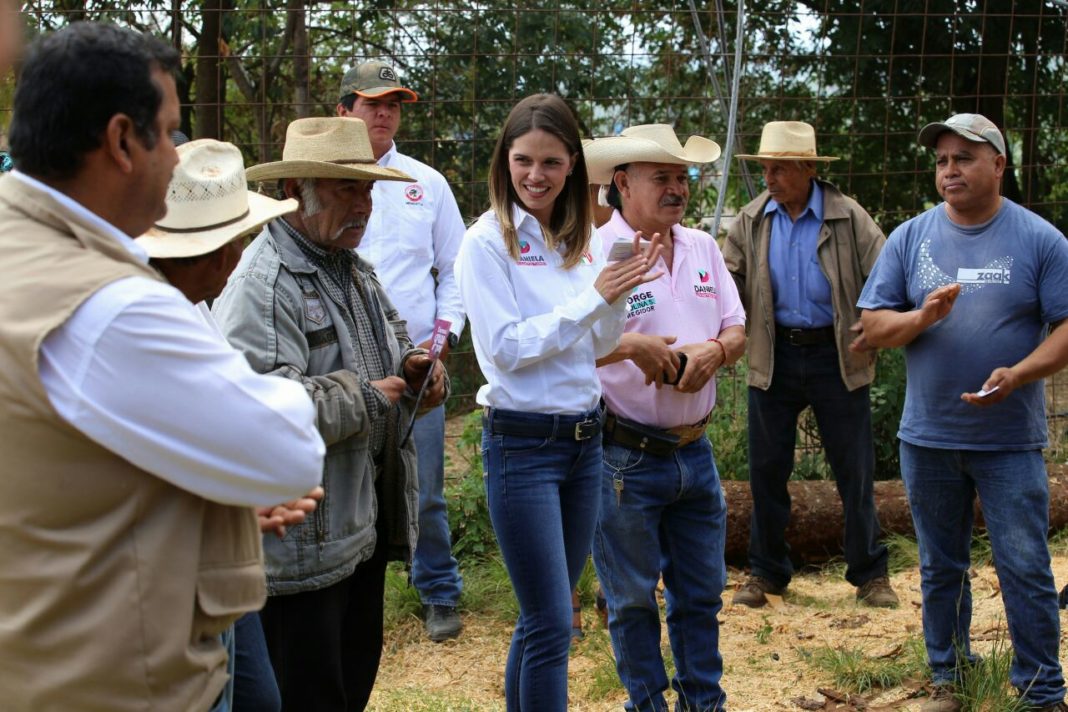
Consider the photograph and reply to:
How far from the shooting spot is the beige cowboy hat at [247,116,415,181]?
337 cm

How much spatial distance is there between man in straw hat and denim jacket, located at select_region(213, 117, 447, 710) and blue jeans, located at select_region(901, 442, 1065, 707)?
6.48ft

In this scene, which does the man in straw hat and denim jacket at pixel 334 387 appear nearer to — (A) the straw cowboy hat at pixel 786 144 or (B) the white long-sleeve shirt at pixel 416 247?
(B) the white long-sleeve shirt at pixel 416 247

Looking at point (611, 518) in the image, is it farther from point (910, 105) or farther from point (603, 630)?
point (910, 105)

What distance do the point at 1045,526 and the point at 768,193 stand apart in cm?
227

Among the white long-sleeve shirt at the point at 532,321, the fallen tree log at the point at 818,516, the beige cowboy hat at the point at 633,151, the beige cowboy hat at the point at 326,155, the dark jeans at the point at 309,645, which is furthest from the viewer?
the fallen tree log at the point at 818,516

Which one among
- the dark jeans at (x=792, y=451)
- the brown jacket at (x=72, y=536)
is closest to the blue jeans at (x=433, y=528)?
the dark jeans at (x=792, y=451)

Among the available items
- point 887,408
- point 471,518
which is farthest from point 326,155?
point 887,408

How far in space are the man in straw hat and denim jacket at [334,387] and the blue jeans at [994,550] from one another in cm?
198

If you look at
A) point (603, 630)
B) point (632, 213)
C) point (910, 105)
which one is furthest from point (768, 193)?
point (910, 105)

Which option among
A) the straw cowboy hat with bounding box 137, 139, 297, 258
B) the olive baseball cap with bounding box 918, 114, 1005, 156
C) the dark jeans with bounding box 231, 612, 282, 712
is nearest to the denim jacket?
the dark jeans with bounding box 231, 612, 282, 712

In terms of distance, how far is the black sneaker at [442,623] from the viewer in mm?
5414

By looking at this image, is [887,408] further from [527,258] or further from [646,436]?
[527,258]

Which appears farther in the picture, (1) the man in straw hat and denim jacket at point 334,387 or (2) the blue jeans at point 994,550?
(2) the blue jeans at point 994,550

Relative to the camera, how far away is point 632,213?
14.2 feet
